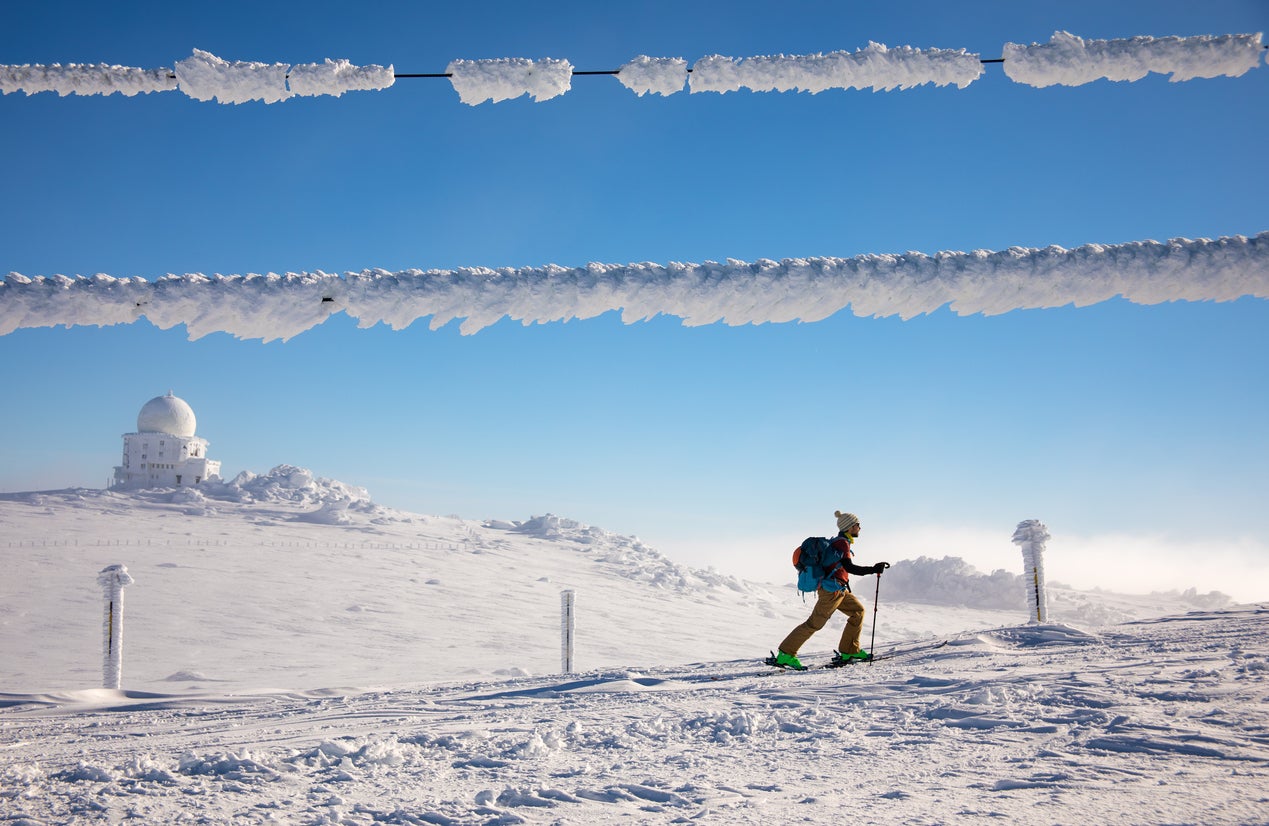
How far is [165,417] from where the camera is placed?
47656 millimetres

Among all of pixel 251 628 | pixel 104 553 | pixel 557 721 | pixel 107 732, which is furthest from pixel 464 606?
pixel 557 721

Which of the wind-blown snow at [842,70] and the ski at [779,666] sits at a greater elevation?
the wind-blown snow at [842,70]

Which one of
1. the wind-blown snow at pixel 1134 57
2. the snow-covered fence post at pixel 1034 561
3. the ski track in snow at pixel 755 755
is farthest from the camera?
the snow-covered fence post at pixel 1034 561

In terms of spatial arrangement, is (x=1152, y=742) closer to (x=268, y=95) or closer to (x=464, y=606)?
(x=268, y=95)

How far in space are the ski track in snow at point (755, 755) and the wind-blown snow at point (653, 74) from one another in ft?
16.4

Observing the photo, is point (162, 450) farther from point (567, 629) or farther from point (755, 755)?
point (755, 755)

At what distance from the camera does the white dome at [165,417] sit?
47594 millimetres

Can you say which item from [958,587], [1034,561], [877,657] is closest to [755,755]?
[877,657]

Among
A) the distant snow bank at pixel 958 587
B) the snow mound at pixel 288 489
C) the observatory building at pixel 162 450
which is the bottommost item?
the distant snow bank at pixel 958 587

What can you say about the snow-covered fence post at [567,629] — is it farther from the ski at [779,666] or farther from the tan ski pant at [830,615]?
the tan ski pant at [830,615]

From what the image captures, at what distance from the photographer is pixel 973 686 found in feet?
19.6

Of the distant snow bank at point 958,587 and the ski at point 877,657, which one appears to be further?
the distant snow bank at point 958,587

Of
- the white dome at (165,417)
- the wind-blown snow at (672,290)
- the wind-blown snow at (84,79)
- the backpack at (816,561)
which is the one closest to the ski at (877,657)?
the backpack at (816,561)

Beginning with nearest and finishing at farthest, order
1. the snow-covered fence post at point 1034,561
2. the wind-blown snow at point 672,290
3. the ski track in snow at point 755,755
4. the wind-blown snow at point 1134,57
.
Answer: the ski track in snow at point 755,755 → the wind-blown snow at point 672,290 → the wind-blown snow at point 1134,57 → the snow-covered fence post at point 1034,561
